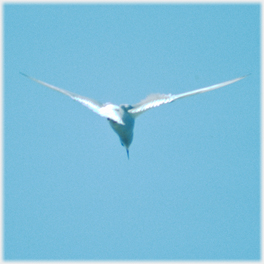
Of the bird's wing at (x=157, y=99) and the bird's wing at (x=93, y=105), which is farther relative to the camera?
the bird's wing at (x=93, y=105)

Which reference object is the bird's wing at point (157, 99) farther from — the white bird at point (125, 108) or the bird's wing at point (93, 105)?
the bird's wing at point (93, 105)

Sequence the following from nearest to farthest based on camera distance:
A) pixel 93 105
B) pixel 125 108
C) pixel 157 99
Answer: pixel 157 99
pixel 93 105
pixel 125 108

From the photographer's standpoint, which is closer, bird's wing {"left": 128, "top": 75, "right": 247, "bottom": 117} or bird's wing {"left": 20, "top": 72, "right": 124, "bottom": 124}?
bird's wing {"left": 128, "top": 75, "right": 247, "bottom": 117}

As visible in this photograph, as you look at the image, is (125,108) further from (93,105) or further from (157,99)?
(157,99)

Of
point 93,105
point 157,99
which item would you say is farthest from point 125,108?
point 157,99

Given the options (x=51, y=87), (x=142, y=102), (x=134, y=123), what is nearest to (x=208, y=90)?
(x=142, y=102)

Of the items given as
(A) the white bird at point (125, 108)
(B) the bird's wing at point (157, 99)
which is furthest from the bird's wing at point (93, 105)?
(B) the bird's wing at point (157, 99)

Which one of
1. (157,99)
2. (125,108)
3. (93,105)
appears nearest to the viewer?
(157,99)

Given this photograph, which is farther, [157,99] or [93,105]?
[93,105]

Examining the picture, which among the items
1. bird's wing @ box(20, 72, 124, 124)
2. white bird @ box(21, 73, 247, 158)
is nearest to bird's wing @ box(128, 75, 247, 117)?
white bird @ box(21, 73, 247, 158)

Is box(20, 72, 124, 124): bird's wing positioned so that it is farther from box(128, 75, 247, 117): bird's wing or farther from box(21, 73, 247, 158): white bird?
box(128, 75, 247, 117): bird's wing
